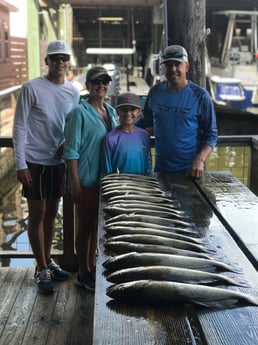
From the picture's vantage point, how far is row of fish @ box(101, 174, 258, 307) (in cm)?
153

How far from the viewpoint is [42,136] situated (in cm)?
317

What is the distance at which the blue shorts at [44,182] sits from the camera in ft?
10.5

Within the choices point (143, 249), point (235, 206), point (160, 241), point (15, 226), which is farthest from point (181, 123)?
point (15, 226)

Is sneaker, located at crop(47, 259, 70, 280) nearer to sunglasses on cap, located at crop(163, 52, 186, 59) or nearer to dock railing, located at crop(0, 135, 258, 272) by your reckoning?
dock railing, located at crop(0, 135, 258, 272)

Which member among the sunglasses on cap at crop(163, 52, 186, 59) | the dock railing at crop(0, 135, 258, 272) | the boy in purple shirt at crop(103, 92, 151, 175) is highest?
the sunglasses on cap at crop(163, 52, 186, 59)

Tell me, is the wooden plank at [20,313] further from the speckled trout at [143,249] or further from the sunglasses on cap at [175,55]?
the sunglasses on cap at [175,55]

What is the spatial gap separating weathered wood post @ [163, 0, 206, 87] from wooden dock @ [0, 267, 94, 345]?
1.91 m

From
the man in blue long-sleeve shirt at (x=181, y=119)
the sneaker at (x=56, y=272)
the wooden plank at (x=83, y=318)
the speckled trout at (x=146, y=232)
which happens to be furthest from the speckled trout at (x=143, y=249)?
the sneaker at (x=56, y=272)

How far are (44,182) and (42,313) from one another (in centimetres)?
86

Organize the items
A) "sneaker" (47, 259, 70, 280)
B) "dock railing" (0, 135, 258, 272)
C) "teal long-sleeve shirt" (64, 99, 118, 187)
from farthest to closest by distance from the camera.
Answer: "dock railing" (0, 135, 258, 272) < "sneaker" (47, 259, 70, 280) < "teal long-sleeve shirt" (64, 99, 118, 187)

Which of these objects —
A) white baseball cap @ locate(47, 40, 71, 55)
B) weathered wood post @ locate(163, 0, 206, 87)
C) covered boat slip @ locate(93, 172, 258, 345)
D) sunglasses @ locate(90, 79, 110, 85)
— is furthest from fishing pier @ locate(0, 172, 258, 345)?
white baseball cap @ locate(47, 40, 71, 55)

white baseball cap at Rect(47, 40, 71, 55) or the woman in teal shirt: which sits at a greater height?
white baseball cap at Rect(47, 40, 71, 55)

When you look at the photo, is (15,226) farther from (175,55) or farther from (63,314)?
(175,55)

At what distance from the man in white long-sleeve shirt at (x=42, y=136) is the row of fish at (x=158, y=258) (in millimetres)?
762
